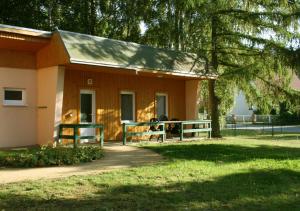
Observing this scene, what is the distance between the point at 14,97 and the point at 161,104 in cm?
810

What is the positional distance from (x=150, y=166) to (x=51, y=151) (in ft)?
10.9

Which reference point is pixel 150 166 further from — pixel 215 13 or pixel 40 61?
pixel 215 13

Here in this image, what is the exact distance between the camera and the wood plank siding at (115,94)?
19.2m

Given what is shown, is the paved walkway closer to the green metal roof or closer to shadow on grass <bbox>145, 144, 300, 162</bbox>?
shadow on grass <bbox>145, 144, 300, 162</bbox>

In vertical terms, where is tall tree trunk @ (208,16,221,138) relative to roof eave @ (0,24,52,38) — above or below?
below

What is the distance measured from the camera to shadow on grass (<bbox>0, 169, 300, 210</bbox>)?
852 centimetres

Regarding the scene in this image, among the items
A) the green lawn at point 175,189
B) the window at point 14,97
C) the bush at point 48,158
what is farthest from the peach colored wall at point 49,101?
the green lawn at point 175,189

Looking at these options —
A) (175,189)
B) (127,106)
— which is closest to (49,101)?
(127,106)

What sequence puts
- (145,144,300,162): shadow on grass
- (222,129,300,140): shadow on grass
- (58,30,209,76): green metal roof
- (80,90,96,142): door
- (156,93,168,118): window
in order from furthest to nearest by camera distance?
(222,129,300,140): shadow on grass, (156,93,168,118): window, (80,90,96,142): door, (58,30,209,76): green metal roof, (145,144,300,162): shadow on grass

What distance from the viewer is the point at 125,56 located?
756 inches

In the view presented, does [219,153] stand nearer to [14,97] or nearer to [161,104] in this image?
[161,104]

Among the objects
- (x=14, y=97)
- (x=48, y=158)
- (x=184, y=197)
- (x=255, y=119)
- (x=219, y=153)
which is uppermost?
(x=14, y=97)

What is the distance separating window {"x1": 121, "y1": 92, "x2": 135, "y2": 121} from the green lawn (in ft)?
25.6

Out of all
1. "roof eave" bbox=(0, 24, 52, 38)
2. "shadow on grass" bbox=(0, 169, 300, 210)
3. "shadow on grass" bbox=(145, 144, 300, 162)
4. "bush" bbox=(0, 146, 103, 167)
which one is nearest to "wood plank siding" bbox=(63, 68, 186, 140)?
"roof eave" bbox=(0, 24, 52, 38)
